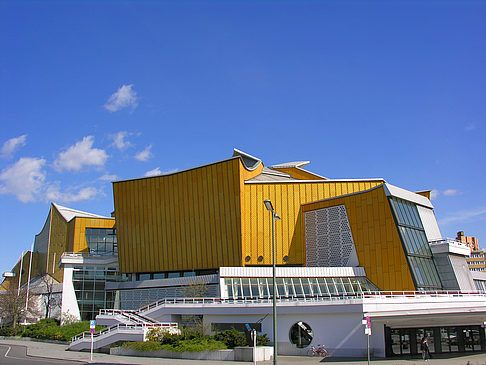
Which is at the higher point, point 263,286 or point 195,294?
point 263,286

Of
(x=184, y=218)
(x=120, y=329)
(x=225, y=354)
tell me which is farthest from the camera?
(x=184, y=218)

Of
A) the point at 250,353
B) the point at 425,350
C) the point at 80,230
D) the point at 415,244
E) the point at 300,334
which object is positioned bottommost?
the point at 250,353

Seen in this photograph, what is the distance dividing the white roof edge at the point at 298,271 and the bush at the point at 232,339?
12937 millimetres

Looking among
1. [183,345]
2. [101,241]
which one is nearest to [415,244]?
[183,345]

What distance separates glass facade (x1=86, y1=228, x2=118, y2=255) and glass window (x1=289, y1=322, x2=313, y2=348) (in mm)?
45194

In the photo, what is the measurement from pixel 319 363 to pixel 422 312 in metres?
7.56

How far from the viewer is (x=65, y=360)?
33688 millimetres

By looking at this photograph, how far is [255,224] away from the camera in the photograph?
54625 mm

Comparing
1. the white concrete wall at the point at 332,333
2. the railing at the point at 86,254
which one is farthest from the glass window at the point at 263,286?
the railing at the point at 86,254

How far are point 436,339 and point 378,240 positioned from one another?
13.0 metres

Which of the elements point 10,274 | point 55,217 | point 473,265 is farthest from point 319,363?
point 473,265

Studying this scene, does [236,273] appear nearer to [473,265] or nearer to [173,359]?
[173,359]

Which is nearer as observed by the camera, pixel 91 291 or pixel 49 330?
pixel 49 330

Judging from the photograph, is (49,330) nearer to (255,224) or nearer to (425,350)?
(255,224)
